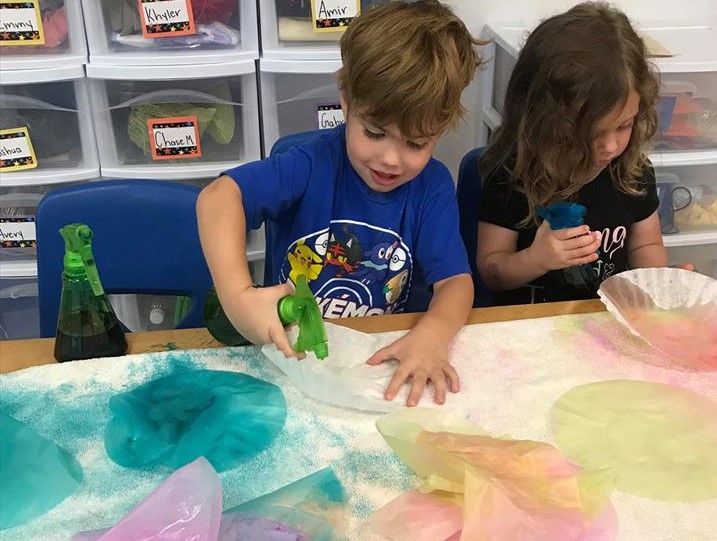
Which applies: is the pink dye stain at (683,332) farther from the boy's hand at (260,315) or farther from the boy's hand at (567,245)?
the boy's hand at (260,315)

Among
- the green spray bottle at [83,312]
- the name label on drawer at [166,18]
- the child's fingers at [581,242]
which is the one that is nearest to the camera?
the green spray bottle at [83,312]

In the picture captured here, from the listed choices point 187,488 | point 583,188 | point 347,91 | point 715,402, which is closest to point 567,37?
point 583,188

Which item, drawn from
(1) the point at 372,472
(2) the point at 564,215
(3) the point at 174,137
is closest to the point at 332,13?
(3) the point at 174,137

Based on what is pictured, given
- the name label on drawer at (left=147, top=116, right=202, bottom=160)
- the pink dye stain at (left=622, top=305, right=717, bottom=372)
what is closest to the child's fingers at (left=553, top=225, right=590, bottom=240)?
the pink dye stain at (left=622, top=305, right=717, bottom=372)

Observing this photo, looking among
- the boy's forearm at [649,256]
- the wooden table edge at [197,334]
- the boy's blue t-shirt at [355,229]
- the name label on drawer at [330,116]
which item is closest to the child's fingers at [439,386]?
the wooden table edge at [197,334]

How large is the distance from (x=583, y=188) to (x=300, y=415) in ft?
1.94

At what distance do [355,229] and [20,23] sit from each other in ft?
2.34

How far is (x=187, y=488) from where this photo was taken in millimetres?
561

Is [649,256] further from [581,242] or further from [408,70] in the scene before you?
[408,70]

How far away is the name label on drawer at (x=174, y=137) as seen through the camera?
130 centimetres

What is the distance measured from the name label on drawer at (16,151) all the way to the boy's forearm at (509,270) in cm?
83

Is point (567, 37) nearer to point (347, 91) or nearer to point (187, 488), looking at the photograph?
point (347, 91)

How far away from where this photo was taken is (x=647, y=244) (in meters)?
1.12

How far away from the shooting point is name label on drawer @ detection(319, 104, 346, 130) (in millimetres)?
1327
